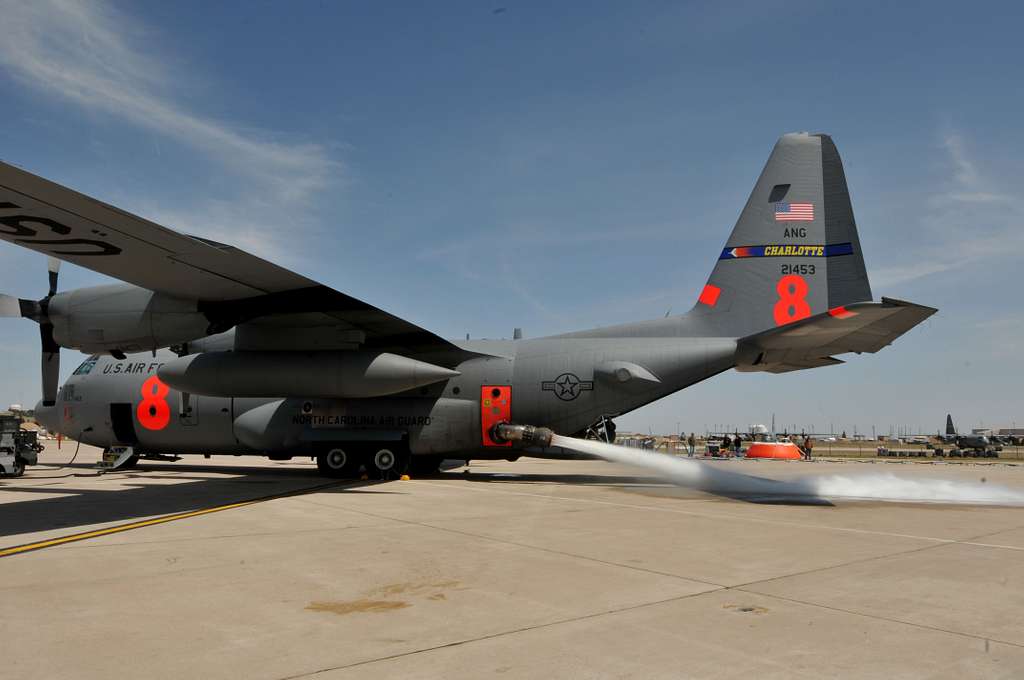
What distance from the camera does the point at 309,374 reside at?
53.9 feet

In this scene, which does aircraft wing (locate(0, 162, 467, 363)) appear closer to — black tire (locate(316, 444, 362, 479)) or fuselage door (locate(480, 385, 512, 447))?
fuselage door (locate(480, 385, 512, 447))

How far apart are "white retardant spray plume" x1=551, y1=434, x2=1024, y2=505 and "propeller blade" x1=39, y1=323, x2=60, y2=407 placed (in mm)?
11567

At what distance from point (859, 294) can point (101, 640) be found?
54.3 feet

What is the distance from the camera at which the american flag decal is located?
1723 cm

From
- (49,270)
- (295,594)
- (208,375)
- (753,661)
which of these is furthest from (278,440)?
(753,661)

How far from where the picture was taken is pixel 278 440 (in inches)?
733

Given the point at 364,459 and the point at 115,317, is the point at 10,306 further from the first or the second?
the point at 364,459

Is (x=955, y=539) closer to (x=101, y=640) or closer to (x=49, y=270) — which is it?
(x=101, y=640)

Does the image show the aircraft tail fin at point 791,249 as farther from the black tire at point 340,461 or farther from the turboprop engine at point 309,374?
the black tire at point 340,461

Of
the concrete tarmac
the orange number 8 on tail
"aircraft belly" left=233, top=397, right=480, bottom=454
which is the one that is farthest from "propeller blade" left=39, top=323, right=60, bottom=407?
the orange number 8 on tail

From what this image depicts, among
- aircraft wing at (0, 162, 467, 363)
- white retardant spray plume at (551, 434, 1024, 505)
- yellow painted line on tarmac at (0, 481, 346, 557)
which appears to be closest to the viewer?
yellow painted line on tarmac at (0, 481, 346, 557)

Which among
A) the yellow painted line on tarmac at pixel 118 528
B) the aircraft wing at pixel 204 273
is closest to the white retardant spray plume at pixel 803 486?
the aircraft wing at pixel 204 273

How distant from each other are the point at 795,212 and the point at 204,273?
1334 centimetres

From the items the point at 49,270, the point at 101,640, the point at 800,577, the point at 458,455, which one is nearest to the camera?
the point at 101,640
